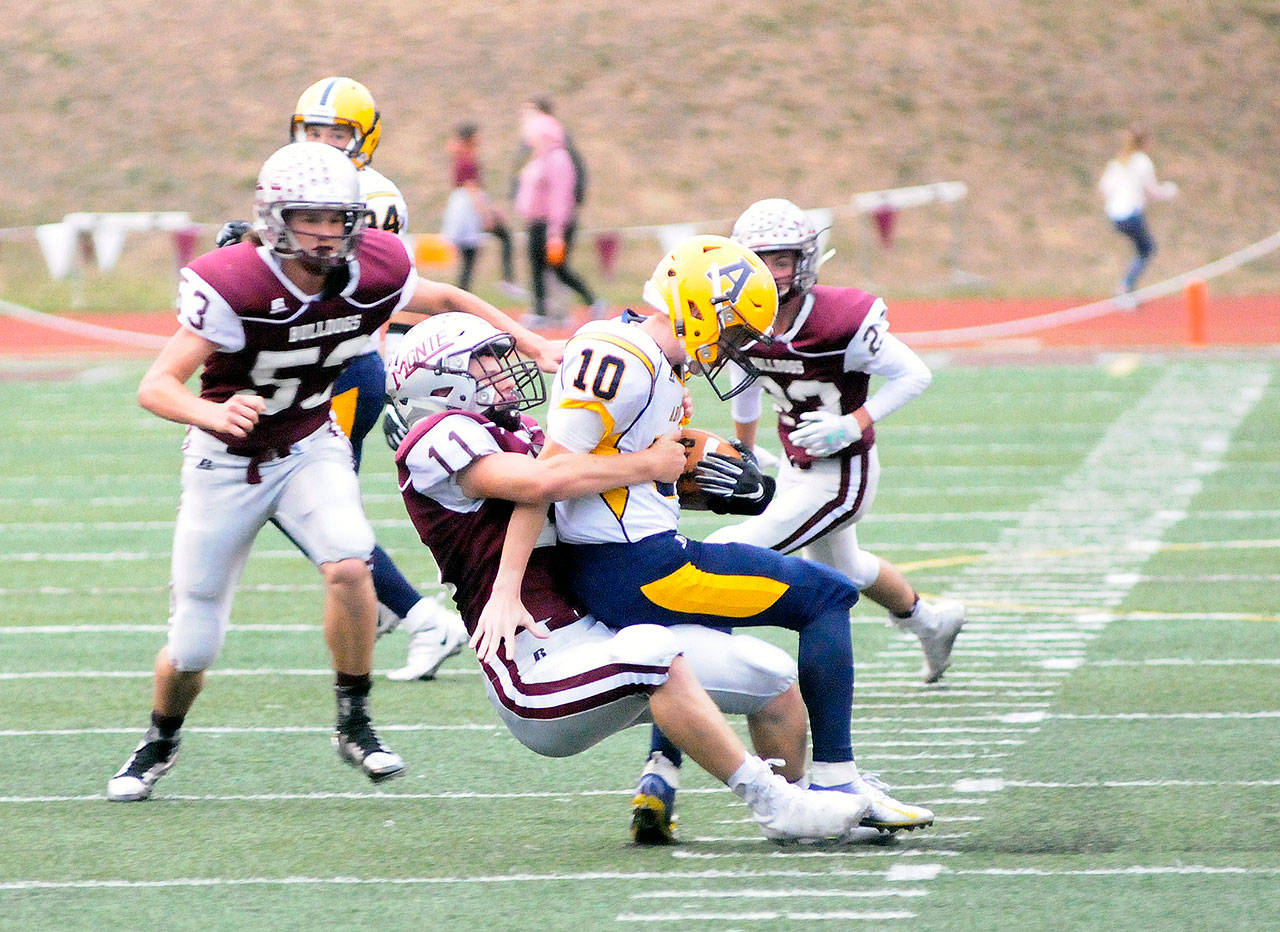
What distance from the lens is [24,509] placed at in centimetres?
1052

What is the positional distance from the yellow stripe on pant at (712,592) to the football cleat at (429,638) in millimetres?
2264

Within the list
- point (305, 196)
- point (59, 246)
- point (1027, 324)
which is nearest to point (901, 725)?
point (305, 196)

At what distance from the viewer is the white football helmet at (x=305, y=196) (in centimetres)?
470

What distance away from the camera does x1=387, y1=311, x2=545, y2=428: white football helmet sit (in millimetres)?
4500

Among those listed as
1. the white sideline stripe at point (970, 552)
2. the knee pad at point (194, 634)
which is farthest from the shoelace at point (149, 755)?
the white sideline stripe at point (970, 552)

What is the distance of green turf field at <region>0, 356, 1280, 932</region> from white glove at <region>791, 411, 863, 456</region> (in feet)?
2.65

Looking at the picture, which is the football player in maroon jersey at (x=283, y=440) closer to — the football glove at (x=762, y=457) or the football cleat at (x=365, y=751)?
the football cleat at (x=365, y=751)

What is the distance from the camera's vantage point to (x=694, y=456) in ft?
15.1

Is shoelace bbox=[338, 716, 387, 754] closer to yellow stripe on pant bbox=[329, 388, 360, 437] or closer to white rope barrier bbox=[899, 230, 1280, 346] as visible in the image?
yellow stripe on pant bbox=[329, 388, 360, 437]

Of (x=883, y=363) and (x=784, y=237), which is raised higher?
(x=784, y=237)

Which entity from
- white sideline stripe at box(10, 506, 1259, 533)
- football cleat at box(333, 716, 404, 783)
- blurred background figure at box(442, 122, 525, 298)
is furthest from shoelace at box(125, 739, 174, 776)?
blurred background figure at box(442, 122, 525, 298)

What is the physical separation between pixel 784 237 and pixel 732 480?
53.0 inches

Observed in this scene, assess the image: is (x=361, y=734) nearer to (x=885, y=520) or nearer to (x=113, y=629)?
(x=113, y=629)

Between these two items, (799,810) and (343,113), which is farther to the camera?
(343,113)
